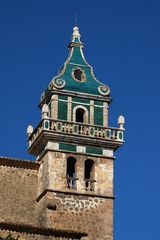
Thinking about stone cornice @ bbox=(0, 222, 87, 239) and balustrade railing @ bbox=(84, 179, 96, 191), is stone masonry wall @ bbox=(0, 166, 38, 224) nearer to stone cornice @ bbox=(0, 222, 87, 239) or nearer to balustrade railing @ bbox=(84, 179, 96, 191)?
balustrade railing @ bbox=(84, 179, 96, 191)

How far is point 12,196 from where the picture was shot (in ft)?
150

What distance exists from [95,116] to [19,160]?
490 cm

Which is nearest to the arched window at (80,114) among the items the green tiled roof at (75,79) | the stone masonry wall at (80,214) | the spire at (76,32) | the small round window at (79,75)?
the green tiled roof at (75,79)

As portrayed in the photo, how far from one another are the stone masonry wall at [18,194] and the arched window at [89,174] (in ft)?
9.27

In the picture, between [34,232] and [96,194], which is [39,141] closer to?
[96,194]

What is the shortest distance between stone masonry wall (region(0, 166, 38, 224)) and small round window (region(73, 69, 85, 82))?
19.2 feet

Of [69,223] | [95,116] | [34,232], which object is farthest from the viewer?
[95,116]

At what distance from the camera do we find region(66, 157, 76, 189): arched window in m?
45.2

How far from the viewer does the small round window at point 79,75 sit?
157 ft

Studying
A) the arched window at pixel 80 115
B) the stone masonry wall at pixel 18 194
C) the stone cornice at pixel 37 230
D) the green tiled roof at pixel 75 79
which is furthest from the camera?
the arched window at pixel 80 115

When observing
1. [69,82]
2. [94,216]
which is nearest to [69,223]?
[94,216]

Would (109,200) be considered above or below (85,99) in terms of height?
below

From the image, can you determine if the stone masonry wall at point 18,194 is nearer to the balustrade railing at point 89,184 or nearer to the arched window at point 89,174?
the arched window at point 89,174

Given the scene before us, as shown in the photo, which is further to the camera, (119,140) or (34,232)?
(119,140)
